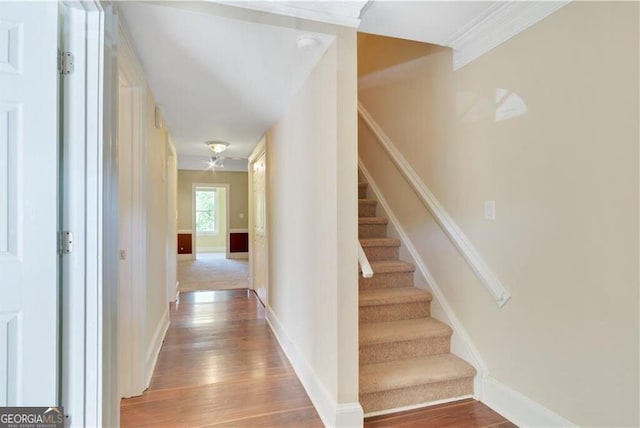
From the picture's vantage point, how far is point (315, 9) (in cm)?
160

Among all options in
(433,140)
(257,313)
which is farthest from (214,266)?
(433,140)

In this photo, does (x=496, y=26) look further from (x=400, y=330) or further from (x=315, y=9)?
(x=400, y=330)

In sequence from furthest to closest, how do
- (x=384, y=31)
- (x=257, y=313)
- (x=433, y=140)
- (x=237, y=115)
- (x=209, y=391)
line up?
(x=257, y=313) → (x=237, y=115) → (x=433, y=140) → (x=209, y=391) → (x=384, y=31)

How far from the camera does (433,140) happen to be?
2.48 meters

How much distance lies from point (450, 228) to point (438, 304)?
0.60 meters

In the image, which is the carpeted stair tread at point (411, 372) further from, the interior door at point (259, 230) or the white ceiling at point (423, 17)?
the interior door at point (259, 230)

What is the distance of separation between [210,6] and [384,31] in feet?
3.19

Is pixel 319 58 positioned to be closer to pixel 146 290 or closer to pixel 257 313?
pixel 146 290

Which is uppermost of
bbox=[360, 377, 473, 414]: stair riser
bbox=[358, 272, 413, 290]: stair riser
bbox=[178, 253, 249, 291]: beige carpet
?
bbox=[358, 272, 413, 290]: stair riser
